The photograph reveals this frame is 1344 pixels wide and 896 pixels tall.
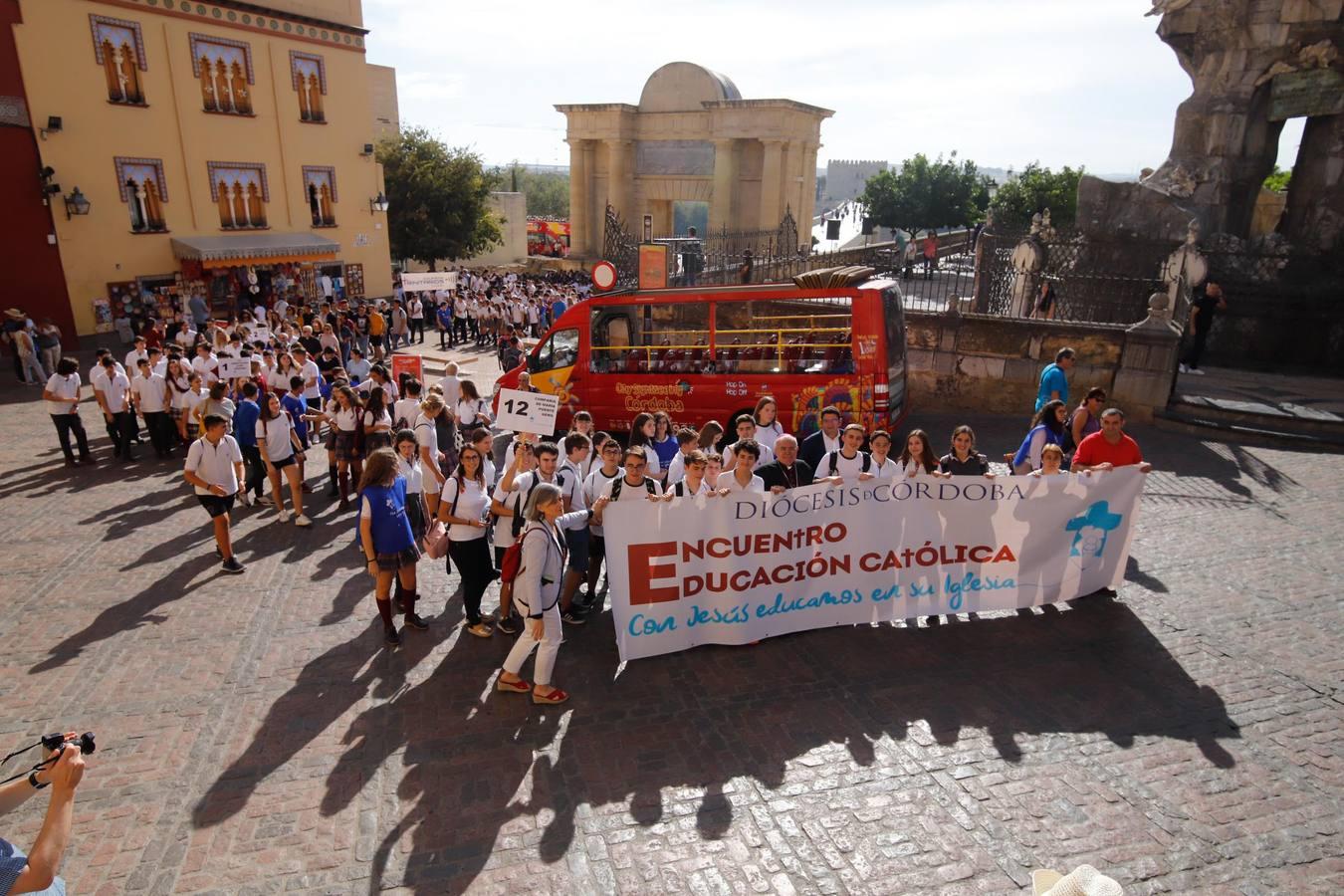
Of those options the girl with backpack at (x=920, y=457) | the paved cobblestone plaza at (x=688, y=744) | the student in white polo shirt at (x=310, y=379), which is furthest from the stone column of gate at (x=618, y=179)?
the paved cobblestone plaza at (x=688, y=744)

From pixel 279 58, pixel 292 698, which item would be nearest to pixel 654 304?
pixel 292 698

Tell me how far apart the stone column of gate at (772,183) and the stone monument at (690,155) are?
41 millimetres

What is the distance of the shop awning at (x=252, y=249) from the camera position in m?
24.0

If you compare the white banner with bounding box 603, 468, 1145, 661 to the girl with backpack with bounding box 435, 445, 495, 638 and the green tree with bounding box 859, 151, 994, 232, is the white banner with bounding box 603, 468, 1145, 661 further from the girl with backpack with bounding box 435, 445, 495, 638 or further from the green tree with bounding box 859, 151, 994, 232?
the green tree with bounding box 859, 151, 994, 232

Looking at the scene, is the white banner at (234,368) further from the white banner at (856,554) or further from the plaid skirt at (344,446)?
the white banner at (856,554)

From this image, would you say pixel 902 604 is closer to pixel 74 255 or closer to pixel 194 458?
pixel 194 458

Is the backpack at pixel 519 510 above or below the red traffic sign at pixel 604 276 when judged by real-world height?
below

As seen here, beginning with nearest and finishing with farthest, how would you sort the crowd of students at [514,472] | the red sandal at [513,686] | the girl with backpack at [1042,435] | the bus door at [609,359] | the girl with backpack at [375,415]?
1. the red sandal at [513,686]
2. the crowd of students at [514,472]
3. the girl with backpack at [1042,435]
4. the girl with backpack at [375,415]
5. the bus door at [609,359]

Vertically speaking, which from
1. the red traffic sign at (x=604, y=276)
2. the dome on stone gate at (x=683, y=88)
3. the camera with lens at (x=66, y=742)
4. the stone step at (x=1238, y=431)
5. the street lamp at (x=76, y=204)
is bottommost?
the stone step at (x=1238, y=431)

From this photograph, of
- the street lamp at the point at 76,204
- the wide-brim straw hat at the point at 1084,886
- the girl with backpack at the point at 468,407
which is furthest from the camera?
the street lamp at the point at 76,204

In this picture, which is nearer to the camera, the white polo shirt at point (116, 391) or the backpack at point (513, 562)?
the backpack at point (513, 562)

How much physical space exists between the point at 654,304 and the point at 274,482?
6124 mm

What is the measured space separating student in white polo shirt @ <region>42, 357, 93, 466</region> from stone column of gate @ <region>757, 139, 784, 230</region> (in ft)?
84.6

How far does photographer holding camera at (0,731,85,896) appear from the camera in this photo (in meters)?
2.90
